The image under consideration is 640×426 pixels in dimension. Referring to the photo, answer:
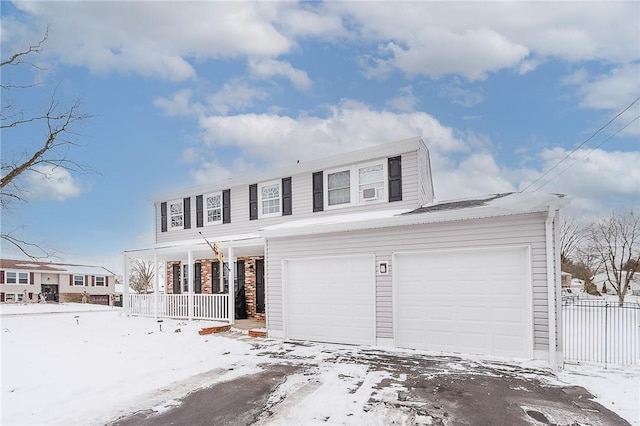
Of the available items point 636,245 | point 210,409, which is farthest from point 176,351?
point 636,245

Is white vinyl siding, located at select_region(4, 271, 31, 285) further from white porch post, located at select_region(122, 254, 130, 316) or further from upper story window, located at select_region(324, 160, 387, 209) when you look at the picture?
upper story window, located at select_region(324, 160, 387, 209)

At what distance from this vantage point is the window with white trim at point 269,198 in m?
13.9

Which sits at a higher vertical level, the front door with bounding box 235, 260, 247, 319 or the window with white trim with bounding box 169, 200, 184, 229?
the window with white trim with bounding box 169, 200, 184, 229

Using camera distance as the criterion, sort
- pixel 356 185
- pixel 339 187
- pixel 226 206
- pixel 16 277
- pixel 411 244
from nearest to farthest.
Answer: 1. pixel 411 244
2. pixel 356 185
3. pixel 339 187
4. pixel 226 206
5. pixel 16 277

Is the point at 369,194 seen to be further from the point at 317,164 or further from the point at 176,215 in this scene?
the point at 176,215

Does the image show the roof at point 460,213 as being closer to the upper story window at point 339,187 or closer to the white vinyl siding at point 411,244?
the white vinyl siding at point 411,244

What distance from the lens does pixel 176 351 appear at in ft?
29.5

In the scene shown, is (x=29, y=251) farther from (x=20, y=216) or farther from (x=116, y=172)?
(x=116, y=172)

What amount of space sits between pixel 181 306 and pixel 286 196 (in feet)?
20.0

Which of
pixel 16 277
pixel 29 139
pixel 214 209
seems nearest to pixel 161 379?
pixel 214 209

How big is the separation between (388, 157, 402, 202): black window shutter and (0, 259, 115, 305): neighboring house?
35082mm

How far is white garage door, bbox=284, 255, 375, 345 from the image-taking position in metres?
9.39

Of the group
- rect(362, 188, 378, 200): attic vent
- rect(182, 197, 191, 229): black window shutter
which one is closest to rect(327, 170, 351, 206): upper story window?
rect(362, 188, 378, 200): attic vent

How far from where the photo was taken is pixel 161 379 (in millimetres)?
6668
